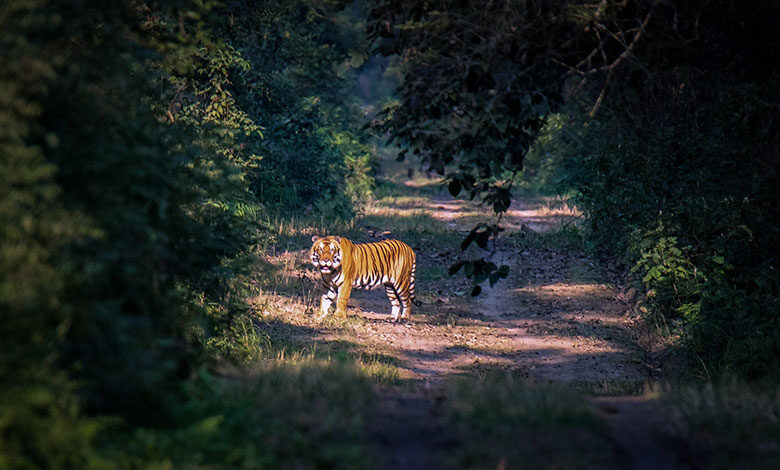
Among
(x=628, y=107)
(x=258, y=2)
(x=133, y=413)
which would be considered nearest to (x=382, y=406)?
(x=133, y=413)

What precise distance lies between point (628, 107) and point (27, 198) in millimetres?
7500

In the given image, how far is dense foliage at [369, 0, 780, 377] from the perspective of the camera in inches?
272

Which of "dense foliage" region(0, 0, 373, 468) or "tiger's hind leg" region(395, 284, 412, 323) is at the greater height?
"dense foliage" region(0, 0, 373, 468)

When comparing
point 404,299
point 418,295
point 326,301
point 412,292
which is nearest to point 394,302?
point 404,299

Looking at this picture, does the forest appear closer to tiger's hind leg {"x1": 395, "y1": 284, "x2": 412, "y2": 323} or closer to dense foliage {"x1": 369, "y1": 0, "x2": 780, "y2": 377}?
dense foliage {"x1": 369, "y1": 0, "x2": 780, "y2": 377}

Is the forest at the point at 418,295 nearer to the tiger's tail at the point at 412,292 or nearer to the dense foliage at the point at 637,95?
the dense foliage at the point at 637,95

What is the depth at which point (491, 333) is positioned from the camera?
1248cm

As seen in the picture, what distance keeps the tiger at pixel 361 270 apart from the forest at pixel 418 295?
1.71ft

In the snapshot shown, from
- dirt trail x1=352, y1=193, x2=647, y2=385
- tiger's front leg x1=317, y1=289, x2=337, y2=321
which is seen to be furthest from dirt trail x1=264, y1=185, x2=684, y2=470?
tiger's front leg x1=317, y1=289, x2=337, y2=321

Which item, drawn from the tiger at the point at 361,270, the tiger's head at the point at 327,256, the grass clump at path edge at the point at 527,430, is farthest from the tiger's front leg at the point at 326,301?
the grass clump at path edge at the point at 527,430

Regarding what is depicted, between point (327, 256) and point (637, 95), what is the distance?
236 inches

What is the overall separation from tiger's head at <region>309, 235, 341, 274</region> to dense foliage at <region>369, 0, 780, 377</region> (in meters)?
4.42

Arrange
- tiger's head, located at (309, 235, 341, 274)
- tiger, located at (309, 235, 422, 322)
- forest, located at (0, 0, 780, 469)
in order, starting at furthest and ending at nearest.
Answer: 1. tiger, located at (309, 235, 422, 322)
2. tiger's head, located at (309, 235, 341, 274)
3. forest, located at (0, 0, 780, 469)

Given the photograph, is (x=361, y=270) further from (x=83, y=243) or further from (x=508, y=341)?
(x=83, y=243)
